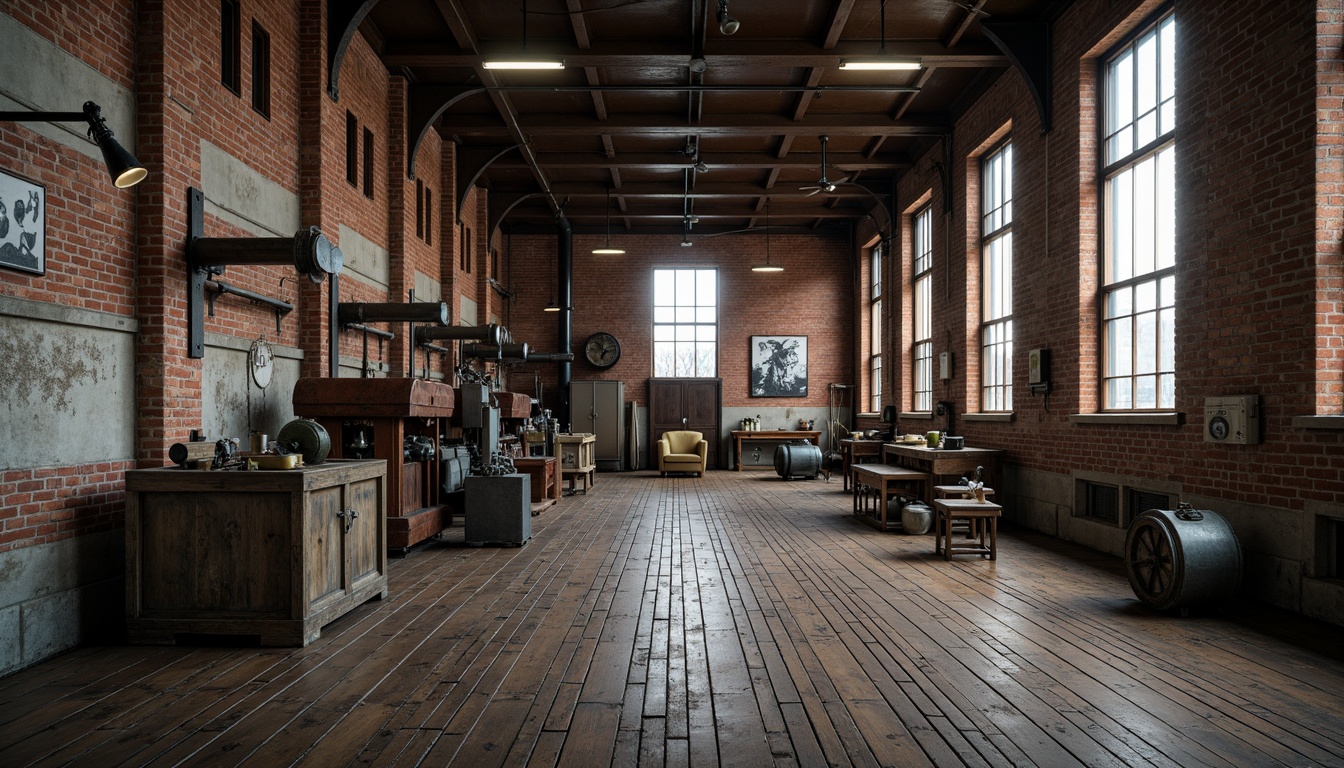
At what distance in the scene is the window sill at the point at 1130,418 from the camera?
20.2ft

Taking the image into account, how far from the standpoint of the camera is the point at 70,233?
4242 mm

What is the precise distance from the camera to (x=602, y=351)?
17.5 m

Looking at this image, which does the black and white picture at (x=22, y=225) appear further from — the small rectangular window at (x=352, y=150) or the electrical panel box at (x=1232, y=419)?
the electrical panel box at (x=1232, y=419)

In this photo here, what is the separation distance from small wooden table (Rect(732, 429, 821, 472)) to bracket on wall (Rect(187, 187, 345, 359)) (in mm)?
12203

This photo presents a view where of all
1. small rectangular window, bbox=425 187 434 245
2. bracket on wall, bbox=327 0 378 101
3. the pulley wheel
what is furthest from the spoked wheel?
small rectangular window, bbox=425 187 434 245

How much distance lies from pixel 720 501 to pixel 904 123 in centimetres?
613

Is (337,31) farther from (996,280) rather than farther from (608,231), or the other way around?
(608,231)

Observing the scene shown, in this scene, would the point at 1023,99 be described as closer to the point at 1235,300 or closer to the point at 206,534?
the point at 1235,300

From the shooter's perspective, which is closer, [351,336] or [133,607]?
[133,607]

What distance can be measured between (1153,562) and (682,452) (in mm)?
11999

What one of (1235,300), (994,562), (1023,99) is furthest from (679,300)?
(1235,300)

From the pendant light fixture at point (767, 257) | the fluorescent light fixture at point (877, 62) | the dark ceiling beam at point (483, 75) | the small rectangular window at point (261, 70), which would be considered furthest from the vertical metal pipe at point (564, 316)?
the small rectangular window at point (261, 70)

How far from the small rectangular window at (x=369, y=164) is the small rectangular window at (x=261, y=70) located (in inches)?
94.7

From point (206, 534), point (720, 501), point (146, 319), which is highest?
point (146, 319)
